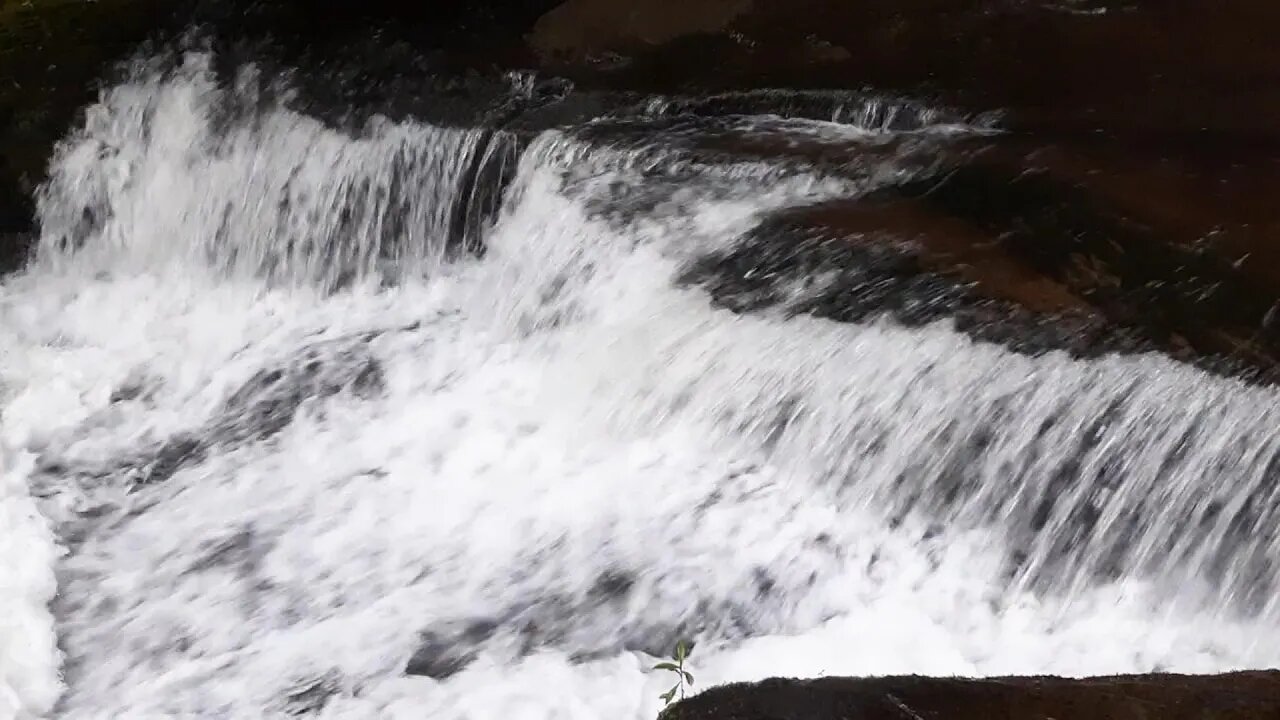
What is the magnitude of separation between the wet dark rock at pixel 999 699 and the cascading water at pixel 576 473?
4.12ft

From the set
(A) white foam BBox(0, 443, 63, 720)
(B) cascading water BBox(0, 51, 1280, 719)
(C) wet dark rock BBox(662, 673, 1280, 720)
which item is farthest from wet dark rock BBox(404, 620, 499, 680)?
(C) wet dark rock BBox(662, 673, 1280, 720)

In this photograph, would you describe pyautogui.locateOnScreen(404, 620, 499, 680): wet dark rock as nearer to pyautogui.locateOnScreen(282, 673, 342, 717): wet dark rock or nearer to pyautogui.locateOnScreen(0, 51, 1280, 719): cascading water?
pyautogui.locateOnScreen(0, 51, 1280, 719): cascading water

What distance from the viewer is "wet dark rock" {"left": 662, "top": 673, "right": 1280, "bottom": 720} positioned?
228 cm

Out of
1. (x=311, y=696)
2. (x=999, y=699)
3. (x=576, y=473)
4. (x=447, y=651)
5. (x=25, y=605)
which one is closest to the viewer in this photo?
(x=999, y=699)

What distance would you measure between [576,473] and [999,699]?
250 centimetres

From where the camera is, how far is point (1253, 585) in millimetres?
3609

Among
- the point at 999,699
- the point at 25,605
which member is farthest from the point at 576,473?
the point at 999,699

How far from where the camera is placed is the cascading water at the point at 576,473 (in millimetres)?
3762

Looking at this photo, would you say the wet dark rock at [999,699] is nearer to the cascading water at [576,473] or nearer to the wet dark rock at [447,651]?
the cascading water at [576,473]

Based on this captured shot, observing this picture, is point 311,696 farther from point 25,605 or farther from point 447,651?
point 25,605

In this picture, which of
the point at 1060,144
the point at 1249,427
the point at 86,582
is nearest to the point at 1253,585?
the point at 1249,427

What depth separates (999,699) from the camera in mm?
2305

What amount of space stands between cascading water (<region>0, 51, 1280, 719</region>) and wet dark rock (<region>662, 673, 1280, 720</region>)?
1.25 m

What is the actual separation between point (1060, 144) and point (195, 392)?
4192 millimetres
